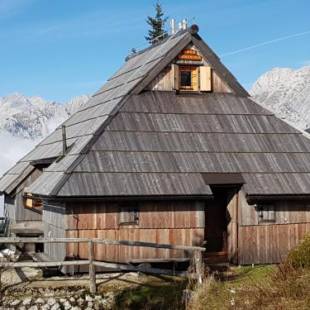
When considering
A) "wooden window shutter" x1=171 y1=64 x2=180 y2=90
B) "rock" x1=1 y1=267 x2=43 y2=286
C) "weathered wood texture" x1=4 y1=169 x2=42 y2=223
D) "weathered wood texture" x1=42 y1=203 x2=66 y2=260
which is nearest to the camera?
"rock" x1=1 y1=267 x2=43 y2=286

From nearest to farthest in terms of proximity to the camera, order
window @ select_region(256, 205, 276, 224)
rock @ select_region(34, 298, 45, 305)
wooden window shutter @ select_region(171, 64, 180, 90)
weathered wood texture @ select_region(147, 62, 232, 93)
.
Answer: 1. rock @ select_region(34, 298, 45, 305)
2. window @ select_region(256, 205, 276, 224)
3. weathered wood texture @ select_region(147, 62, 232, 93)
4. wooden window shutter @ select_region(171, 64, 180, 90)

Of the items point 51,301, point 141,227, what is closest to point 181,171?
point 141,227

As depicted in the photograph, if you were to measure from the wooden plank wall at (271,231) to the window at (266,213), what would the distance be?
11cm

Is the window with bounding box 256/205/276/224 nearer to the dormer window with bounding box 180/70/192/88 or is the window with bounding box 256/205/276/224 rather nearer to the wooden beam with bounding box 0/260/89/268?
the dormer window with bounding box 180/70/192/88

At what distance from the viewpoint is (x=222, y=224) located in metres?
21.2

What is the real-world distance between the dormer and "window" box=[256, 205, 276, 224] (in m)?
5.32

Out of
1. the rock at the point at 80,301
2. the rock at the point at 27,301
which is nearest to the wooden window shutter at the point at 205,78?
the rock at the point at 80,301

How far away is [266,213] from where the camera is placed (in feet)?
67.1

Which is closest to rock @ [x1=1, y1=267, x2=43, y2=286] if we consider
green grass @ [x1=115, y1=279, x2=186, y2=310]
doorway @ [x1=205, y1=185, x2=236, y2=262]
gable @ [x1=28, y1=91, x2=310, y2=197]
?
gable @ [x1=28, y1=91, x2=310, y2=197]

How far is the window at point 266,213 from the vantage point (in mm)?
20359

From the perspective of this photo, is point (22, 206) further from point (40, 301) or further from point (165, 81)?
point (40, 301)

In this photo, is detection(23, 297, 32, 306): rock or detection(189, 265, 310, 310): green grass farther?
detection(23, 297, 32, 306): rock

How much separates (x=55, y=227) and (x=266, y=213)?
6.80 m

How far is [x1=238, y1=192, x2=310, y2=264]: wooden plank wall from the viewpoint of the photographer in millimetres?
20234
